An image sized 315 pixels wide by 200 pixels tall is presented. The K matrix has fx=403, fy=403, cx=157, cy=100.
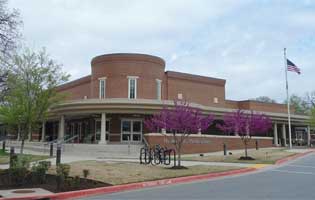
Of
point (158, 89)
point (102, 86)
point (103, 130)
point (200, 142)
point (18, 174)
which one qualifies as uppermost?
point (102, 86)

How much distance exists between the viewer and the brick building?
3603 centimetres

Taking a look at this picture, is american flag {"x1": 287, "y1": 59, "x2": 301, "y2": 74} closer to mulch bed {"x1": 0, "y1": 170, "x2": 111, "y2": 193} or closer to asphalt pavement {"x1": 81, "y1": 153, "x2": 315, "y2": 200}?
asphalt pavement {"x1": 81, "y1": 153, "x2": 315, "y2": 200}

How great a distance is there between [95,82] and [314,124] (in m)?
33.2

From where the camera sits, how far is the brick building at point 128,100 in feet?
118

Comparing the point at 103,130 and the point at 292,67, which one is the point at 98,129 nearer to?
the point at 103,130

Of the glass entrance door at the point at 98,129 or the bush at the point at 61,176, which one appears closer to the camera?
the bush at the point at 61,176

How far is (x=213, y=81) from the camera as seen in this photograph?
5303 centimetres

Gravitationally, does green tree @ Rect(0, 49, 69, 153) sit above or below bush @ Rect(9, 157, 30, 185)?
above

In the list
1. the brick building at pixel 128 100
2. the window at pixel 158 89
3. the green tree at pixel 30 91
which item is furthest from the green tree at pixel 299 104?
the green tree at pixel 30 91

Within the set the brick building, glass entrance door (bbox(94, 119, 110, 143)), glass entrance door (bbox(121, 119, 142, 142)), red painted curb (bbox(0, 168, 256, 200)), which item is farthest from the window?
red painted curb (bbox(0, 168, 256, 200))

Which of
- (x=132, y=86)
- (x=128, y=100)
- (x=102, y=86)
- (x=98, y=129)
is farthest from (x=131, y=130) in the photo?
(x=102, y=86)

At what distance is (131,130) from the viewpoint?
128 ft

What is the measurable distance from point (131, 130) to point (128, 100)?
4380mm

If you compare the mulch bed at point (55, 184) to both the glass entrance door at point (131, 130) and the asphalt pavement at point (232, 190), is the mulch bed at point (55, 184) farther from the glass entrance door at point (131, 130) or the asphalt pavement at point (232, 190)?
the glass entrance door at point (131, 130)
